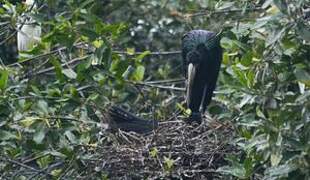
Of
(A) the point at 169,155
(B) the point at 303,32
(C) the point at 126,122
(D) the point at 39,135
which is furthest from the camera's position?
(C) the point at 126,122

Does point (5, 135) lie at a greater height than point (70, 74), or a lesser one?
lesser

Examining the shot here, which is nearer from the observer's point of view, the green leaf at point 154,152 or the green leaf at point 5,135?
the green leaf at point 5,135

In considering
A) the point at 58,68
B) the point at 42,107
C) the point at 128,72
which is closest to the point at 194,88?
the point at 128,72

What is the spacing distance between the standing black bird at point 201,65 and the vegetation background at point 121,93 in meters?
0.19

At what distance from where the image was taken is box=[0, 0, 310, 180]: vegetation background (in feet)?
10.9

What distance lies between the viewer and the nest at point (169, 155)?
4.34m

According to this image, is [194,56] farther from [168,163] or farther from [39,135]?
[39,135]

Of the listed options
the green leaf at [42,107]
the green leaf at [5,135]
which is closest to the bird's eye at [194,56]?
the green leaf at [42,107]

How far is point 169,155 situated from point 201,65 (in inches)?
33.7

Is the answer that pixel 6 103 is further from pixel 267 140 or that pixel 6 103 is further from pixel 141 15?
pixel 141 15

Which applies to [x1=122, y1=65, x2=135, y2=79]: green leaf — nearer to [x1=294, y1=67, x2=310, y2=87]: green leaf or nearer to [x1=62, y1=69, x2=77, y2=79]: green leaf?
[x1=62, y1=69, x2=77, y2=79]: green leaf

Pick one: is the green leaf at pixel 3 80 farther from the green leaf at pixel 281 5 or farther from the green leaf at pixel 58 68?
the green leaf at pixel 281 5

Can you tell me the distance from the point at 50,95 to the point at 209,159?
0.81 m

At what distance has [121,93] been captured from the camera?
16.9ft
